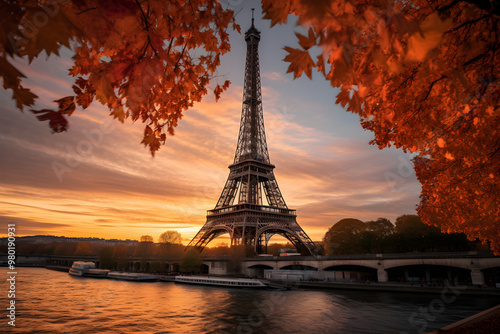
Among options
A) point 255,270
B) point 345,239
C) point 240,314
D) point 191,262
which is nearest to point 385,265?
point 345,239

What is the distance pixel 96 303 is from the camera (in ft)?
94.7

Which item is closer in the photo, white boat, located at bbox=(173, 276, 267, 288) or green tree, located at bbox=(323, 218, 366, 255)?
white boat, located at bbox=(173, 276, 267, 288)

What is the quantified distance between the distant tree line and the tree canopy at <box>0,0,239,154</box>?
59713mm

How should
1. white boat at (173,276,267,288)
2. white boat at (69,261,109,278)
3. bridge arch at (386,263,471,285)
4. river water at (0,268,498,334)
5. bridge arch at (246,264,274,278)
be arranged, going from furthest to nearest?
white boat at (69,261,109,278) < bridge arch at (246,264,274,278) < bridge arch at (386,263,471,285) < white boat at (173,276,267,288) < river water at (0,268,498,334)

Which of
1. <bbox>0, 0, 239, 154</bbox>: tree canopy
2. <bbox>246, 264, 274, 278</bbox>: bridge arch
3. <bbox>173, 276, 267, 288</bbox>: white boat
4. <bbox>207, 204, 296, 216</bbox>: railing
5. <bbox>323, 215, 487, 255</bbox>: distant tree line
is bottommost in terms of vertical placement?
<bbox>173, 276, 267, 288</bbox>: white boat

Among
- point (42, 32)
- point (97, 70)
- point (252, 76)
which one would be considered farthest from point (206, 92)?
point (252, 76)

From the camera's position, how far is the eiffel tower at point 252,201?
199 feet

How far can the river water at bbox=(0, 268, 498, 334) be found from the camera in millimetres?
19500

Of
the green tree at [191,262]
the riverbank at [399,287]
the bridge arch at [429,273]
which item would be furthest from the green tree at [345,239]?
the green tree at [191,262]

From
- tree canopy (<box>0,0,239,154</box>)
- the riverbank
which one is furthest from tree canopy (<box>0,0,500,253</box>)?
the riverbank

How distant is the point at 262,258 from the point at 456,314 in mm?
37475

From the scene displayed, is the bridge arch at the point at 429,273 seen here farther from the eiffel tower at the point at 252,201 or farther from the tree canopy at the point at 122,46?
the tree canopy at the point at 122,46

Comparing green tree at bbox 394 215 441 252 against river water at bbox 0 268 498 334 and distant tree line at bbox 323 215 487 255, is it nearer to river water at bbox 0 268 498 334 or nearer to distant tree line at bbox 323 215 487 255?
distant tree line at bbox 323 215 487 255

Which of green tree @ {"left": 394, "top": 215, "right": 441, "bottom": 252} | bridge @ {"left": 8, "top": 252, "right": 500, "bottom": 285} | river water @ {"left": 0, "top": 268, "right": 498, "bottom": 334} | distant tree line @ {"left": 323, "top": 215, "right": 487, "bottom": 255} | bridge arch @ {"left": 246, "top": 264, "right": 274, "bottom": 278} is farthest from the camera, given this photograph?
bridge arch @ {"left": 246, "top": 264, "right": 274, "bottom": 278}
